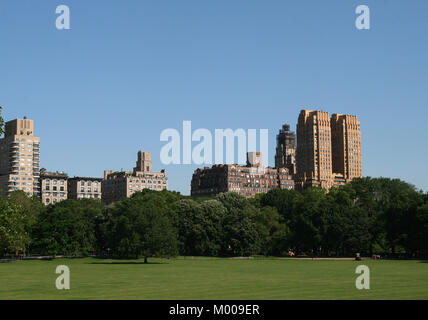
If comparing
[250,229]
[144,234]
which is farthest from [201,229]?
[144,234]

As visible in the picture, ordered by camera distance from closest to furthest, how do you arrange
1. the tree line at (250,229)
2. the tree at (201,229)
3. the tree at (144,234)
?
the tree at (144,234) < the tree line at (250,229) < the tree at (201,229)

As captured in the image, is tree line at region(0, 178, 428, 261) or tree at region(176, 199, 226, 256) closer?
tree line at region(0, 178, 428, 261)

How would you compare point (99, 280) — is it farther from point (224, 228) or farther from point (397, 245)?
point (397, 245)

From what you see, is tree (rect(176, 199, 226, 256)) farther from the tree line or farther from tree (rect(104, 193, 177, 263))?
tree (rect(104, 193, 177, 263))

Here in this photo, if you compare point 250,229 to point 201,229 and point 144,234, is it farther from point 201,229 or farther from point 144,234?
point 144,234

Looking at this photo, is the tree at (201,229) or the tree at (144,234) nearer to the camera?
the tree at (144,234)

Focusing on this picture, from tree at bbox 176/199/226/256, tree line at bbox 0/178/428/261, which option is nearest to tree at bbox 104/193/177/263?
tree line at bbox 0/178/428/261

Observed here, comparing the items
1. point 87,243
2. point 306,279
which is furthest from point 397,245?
point 306,279

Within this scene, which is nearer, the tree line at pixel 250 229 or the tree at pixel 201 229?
the tree line at pixel 250 229

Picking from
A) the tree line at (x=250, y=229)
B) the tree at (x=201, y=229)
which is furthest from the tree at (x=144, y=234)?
the tree at (x=201, y=229)

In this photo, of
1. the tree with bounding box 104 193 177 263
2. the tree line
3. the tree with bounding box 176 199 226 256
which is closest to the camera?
the tree with bounding box 104 193 177 263

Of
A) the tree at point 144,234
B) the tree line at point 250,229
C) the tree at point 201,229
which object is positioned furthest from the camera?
the tree at point 201,229

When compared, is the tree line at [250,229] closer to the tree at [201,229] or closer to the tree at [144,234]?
the tree at [201,229]
